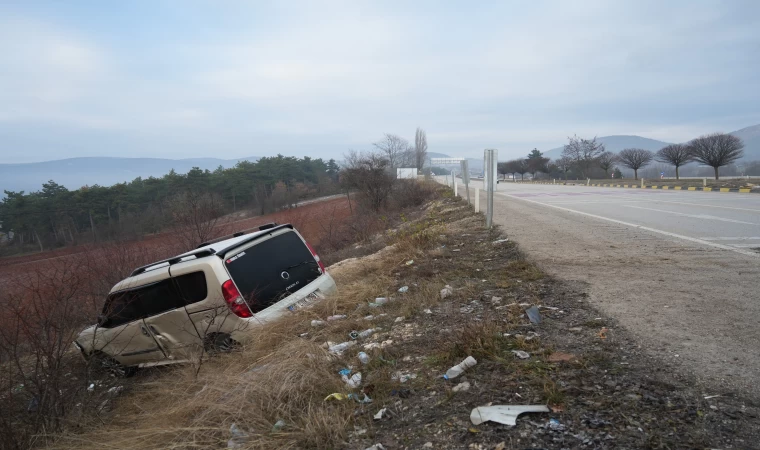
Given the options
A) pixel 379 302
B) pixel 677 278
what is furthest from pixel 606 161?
pixel 379 302

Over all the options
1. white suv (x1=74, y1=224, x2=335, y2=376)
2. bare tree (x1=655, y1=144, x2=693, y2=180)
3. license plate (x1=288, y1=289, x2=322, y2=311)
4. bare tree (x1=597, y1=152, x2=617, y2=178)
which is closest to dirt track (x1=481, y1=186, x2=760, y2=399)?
license plate (x1=288, y1=289, x2=322, y2=311)

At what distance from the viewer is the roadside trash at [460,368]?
11.1 ft

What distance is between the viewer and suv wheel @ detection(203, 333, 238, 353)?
4945 millimetres

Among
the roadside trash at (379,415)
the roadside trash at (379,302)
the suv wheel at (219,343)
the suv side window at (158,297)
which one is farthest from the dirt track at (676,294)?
the suv side window at (158,297)

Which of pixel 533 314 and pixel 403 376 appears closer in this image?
pixel 403 376

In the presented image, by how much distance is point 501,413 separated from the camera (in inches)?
107

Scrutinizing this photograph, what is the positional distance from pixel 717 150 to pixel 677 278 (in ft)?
135

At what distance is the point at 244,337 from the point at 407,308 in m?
1.99

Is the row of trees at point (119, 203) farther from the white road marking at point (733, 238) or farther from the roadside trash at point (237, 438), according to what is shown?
the white road marking at point (733, 238)

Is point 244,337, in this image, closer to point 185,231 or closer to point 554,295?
point 554,295

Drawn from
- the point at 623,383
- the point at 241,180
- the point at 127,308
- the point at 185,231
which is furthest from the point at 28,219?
the point at 623,383

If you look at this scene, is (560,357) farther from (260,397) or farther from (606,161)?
(606,161)

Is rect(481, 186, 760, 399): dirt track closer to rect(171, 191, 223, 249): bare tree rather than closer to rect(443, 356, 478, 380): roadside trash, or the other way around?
rect(443, 356, 478, 380): roadside trash

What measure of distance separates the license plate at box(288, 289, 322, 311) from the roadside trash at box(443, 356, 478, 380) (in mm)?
2619
